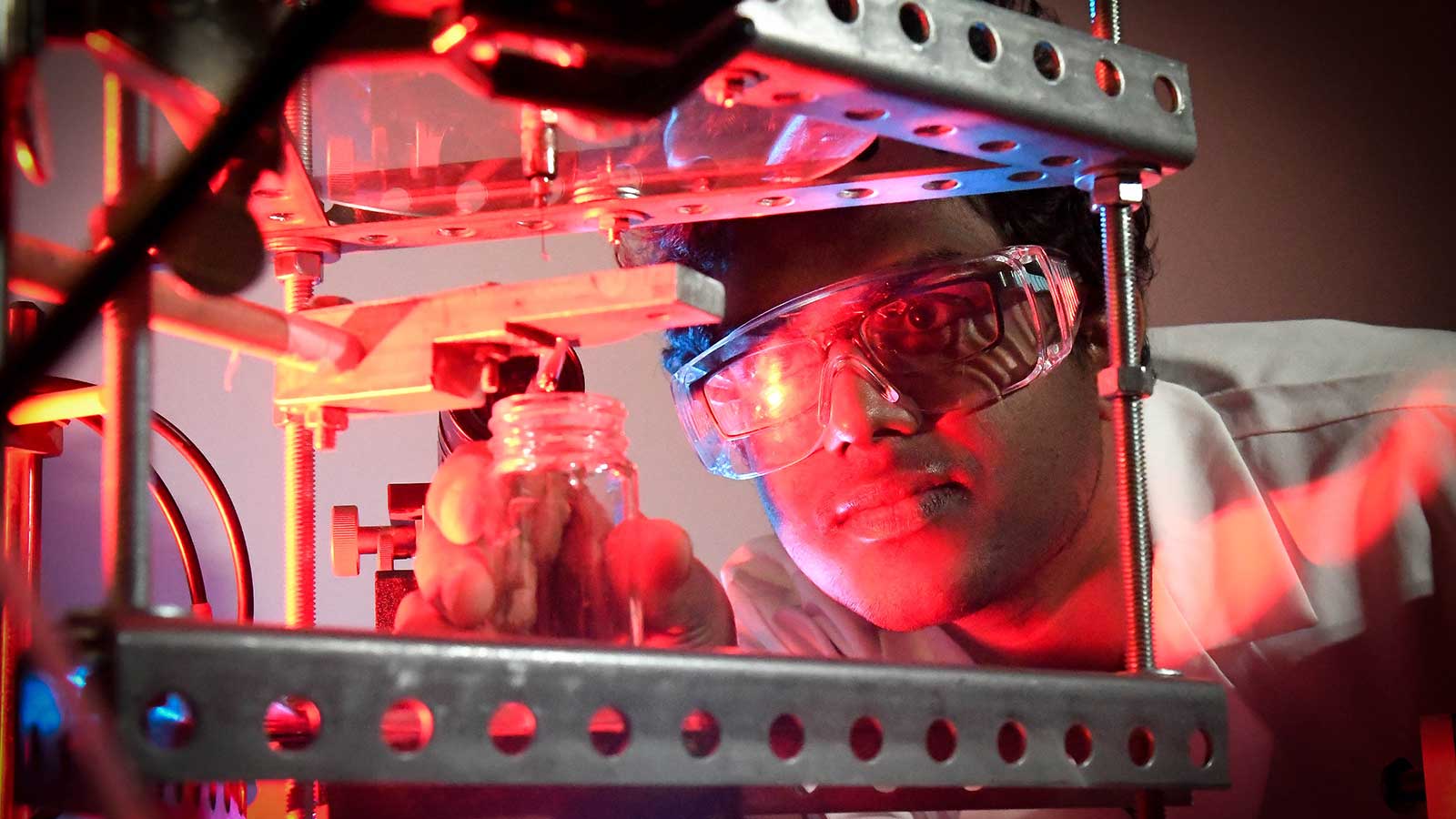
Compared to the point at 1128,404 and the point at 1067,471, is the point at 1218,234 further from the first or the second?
the point at 1128,404

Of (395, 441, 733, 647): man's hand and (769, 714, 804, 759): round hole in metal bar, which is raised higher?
(395, 441, 733, 647): man's hand

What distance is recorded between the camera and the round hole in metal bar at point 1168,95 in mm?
775

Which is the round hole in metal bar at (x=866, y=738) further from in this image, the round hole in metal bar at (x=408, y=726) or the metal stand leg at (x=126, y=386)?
the metal stand leg at (x=126, y=386)

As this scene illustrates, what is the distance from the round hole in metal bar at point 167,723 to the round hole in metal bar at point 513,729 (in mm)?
109

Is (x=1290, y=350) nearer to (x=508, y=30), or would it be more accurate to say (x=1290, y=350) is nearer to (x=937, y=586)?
(x=937, y=586)

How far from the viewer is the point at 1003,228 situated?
1.53m

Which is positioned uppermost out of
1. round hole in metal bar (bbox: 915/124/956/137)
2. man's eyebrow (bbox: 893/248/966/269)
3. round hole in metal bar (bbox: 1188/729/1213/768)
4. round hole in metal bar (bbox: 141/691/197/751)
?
man's eyebrow (bbox: 893/248/966/269)

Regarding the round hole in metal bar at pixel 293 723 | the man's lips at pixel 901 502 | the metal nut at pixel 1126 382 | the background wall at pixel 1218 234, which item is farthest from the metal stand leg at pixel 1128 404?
the background wall at pixel 1218 234

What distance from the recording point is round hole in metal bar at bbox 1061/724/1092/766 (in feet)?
2.19

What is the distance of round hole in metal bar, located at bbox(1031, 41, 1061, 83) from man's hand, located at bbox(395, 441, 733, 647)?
1.04ft

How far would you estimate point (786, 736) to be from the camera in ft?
1.93

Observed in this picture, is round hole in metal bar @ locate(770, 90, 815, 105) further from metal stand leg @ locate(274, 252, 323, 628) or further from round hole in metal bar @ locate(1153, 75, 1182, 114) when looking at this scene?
metal stand leg @ locate(274, 252, 323, 628)

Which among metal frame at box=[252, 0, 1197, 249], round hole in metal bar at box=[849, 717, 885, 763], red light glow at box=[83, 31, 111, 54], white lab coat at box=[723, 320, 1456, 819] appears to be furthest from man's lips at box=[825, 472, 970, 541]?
red light glow at box=[83, 31, 111, 54]

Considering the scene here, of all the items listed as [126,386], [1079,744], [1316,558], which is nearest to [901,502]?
[1316,558]
